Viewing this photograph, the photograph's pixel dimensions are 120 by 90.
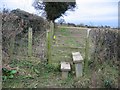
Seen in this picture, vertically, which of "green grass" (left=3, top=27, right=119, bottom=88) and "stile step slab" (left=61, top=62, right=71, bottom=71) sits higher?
"stile step slab" (left=61, top=62, right=71, bottom=71)

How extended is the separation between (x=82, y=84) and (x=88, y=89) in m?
0.16

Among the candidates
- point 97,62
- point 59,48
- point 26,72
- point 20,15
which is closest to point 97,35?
point 97,62

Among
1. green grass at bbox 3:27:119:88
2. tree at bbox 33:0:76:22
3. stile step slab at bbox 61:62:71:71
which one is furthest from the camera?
tree at bbox 33:0:76:22

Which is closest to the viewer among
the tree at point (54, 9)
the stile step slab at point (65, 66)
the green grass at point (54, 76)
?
the green grass at point (54, 76)

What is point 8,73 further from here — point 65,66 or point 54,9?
point 54,9

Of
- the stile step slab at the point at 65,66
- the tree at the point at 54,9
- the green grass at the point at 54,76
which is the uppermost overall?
the tree at the point at 54,9

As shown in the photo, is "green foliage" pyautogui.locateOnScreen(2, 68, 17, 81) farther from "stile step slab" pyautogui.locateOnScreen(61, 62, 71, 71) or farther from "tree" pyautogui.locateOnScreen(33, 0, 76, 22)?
"tree" pyautogui.locateOnScreen(33, 0, 76, 22)

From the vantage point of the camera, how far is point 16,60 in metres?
5.48

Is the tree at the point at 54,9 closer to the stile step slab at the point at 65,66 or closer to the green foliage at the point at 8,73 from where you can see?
the stile step slab at the point at 65,66

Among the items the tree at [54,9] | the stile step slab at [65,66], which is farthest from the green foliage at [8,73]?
the tree at [54,9]

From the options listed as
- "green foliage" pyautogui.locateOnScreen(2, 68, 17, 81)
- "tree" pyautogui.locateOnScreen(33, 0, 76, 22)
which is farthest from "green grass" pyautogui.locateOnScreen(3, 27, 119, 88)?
"tree" pyautogui.locateOnScreen(33, 0, 76, 22)

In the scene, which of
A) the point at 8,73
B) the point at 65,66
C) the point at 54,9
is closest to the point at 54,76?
the point at 65,66

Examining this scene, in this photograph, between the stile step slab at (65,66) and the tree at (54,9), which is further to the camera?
the tree at (54,9)

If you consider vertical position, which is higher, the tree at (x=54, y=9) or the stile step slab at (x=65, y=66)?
the tree at (x=54, y=9)
